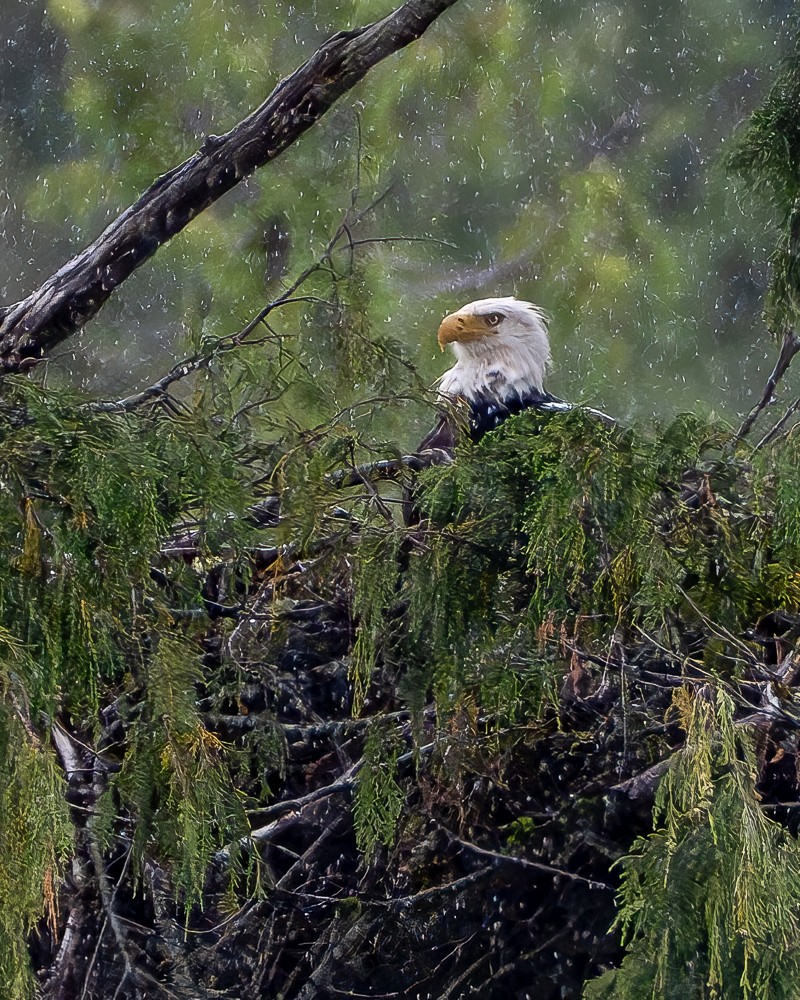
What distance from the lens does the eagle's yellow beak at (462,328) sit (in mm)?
3770

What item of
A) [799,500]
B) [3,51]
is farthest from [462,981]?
[3,51]

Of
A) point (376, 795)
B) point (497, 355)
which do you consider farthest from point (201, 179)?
point (497, 355)

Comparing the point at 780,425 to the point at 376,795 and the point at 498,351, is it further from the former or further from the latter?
the point at 498,351

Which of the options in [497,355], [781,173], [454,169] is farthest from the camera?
[454,169]

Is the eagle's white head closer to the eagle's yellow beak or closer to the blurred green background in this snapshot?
the eagle's yellow beak

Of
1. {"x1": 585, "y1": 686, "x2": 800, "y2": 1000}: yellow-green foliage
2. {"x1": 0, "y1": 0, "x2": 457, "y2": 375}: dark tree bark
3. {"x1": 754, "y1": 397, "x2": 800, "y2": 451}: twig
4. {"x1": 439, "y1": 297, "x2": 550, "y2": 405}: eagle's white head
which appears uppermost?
A: {"x1": 0, "y1": 0, "x2": 457, "y2": 375}: dark tree bark

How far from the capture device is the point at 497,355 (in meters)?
3.95

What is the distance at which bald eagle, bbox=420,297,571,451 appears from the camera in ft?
12.5

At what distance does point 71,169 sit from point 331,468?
4610mm

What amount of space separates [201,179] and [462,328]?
1.55 metres

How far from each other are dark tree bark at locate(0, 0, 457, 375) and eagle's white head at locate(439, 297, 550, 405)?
57.6 inches

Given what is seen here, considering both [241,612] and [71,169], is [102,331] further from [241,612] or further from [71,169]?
[241,612]

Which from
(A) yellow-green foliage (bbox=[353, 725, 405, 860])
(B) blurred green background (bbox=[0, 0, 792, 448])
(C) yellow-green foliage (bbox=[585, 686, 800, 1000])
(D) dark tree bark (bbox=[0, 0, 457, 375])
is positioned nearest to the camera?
(C) yellow-green foliage (bbox=[585, 686, 800, 1000])

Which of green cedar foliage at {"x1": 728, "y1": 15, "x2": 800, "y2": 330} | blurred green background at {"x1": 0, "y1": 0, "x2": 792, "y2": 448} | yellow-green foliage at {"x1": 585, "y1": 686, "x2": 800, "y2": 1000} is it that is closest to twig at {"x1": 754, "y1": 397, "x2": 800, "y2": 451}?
green cedar foliage at {"x1": 728, "y1": 15, "x2": 800, "y2": 330}
